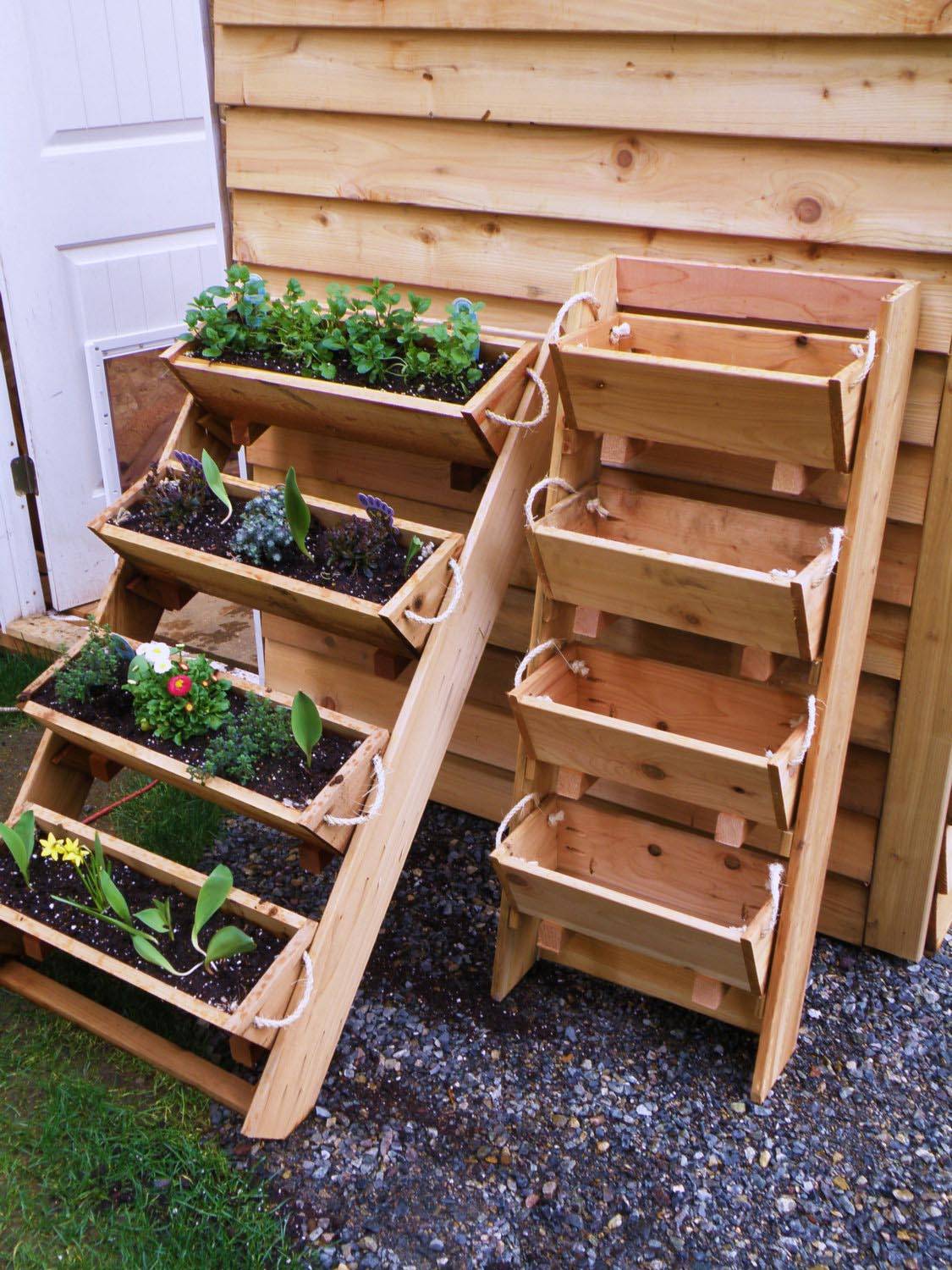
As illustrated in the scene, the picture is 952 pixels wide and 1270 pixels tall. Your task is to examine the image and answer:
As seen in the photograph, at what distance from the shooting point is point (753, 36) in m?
2.08

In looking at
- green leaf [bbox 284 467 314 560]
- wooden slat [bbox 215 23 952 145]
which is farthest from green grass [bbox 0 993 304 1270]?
wooden slat [bbox 215 23 952 145]

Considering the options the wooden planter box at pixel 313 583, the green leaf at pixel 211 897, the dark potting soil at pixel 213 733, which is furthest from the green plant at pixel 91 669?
the green leaf at pixel 211 897

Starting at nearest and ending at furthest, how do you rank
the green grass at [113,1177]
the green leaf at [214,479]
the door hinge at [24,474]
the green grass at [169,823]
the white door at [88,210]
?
1. the green grass at [113,1177]
2. the green leaf at [214,479]
3. the green grass at [169,823]
4. the white door at [88,210]
5. the door hinge at [24,474]

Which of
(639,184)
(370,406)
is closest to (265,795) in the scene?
(370,406)

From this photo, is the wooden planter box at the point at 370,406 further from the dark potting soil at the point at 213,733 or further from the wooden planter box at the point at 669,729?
the dark potting soil at the point at 213,733

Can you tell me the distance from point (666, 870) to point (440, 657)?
0.68 metres

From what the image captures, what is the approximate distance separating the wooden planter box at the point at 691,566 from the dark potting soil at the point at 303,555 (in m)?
0.31

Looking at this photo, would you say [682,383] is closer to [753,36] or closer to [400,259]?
[753,36]

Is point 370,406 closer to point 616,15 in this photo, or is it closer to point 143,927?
point 616,15

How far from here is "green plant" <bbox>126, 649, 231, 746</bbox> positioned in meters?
2.34

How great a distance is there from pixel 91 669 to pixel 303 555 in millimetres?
525

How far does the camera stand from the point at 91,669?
8.09 ft

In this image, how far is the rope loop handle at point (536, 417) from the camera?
227 cm

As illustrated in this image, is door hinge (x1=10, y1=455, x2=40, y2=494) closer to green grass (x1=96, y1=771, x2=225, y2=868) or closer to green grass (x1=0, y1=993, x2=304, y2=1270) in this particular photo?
green grass (x1=96, y1=771, x2=225, y2=868)
